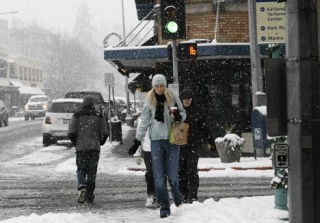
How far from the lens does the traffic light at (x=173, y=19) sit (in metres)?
14.8

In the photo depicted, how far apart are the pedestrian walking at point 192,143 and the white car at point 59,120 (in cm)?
1652

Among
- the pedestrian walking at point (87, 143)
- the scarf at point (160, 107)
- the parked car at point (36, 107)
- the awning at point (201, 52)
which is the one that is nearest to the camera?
the scarf at point (160, 107)

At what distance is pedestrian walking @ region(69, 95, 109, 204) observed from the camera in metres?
11.2

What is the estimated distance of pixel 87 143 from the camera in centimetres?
1123

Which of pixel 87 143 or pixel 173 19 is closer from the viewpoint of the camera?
pixel 87 143

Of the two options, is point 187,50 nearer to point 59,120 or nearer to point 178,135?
point 178,135

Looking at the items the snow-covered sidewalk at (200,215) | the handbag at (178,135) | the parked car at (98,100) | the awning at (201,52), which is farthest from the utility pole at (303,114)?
the parked car at (98,100)

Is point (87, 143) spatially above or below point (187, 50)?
below

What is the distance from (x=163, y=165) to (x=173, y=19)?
623cm

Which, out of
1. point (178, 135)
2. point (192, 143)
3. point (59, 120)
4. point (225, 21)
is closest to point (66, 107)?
point (59, 120)

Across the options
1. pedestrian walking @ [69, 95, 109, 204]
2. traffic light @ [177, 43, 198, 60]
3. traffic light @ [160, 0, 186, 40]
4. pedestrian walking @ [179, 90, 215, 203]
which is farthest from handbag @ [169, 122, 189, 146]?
traffic light @ [177, 43, 198, 60]

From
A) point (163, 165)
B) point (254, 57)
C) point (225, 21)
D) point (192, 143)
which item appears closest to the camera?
point (163, 165)

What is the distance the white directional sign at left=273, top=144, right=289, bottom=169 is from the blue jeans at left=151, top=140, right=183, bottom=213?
3.77m

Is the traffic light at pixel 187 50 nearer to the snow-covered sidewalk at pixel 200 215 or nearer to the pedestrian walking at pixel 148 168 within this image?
the pedestrian walking at pixel 148 168
